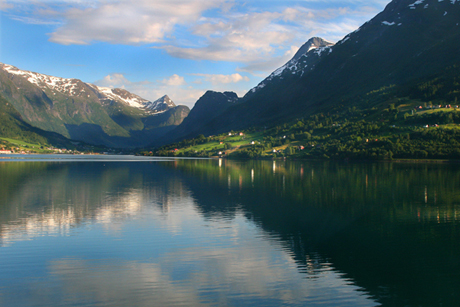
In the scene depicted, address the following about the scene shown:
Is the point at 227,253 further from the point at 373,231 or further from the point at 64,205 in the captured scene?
the point at 64,205

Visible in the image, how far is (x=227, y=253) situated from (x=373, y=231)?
17326 millimetres

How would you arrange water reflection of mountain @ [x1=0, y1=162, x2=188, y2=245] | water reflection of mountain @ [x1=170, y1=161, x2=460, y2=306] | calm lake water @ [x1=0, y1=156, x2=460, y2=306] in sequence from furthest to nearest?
1. water reflection of mountain @ [x1=0, y1=162, x2=188, y2=245]
2. water reflection of mountain @ [x1=170, y1=161, x2=460, y2=306]
3. calm lake water @ [x1=0, y1=156, x2=460, y2=306]

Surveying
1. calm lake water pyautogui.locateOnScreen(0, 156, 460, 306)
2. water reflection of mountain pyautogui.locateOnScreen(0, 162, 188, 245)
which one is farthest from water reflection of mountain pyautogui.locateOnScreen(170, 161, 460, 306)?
water reflection of mountain pyautogui.locateOnScreen(0, 162, 188, 245)

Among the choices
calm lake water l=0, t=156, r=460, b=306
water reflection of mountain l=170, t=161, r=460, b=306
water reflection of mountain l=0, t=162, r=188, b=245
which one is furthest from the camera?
water reflection of mountain l=0, t=162, r=188, b=245

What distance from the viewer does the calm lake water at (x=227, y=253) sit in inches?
850

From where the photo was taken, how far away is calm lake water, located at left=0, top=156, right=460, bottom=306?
21.6 m

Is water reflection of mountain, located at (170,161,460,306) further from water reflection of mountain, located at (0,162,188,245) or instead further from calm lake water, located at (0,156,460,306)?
water reflection of mountain, located at (0,162,188,245)

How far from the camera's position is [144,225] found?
3981cm

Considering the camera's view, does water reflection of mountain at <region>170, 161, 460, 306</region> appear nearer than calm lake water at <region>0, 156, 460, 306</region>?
No

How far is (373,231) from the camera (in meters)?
37.9

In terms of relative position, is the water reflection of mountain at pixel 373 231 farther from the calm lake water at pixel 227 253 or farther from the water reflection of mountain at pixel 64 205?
the water reflection of mountain at pixel 64 205

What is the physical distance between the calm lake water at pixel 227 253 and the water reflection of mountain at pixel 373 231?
0.41 feet

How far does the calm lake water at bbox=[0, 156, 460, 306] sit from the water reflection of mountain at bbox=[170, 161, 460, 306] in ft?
0.41

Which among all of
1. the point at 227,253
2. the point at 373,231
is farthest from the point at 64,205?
the point at 373,231
